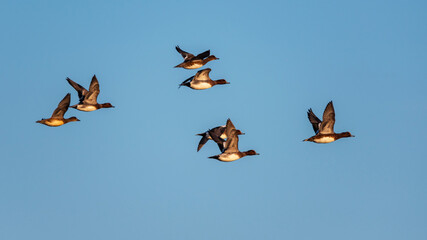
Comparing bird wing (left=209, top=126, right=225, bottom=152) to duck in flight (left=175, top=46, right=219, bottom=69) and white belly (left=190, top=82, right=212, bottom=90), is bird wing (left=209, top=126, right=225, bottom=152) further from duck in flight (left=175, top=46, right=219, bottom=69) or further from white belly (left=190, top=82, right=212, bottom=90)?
duck in flight (left=175, top=46, right=219, bottom=69)

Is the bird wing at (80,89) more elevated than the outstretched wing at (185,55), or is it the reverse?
the outstretched wing at (185,55)

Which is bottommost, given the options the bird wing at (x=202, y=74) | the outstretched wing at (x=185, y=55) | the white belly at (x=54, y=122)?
the white belly at (x=54, y=122)

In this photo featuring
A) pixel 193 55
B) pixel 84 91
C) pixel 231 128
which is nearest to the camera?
pixel 231 128

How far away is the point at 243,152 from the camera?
53.3m

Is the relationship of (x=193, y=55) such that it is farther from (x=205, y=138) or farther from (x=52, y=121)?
(x=52, y=121)

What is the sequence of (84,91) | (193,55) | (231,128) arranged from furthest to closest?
(193,55)
(84,91)
(231,128)

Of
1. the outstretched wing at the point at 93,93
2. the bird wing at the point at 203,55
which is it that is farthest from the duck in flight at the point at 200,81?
the outstretched wing at the point at 93,93

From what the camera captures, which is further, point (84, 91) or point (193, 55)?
point (193, 55)

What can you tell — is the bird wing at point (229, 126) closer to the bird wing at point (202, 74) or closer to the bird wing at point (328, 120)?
the bird wing at point (328, 120)

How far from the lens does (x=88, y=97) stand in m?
56.3

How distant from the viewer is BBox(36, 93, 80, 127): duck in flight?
56562mm

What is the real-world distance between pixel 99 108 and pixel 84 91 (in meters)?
1.57

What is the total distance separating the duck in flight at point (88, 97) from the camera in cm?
5581

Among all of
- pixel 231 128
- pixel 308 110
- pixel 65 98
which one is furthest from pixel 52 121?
pixel 308 110
